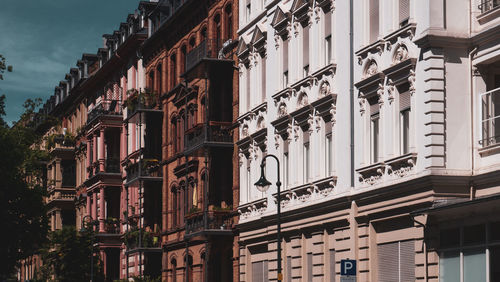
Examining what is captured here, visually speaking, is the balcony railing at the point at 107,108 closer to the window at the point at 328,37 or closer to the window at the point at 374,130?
the window at the point at 328,37

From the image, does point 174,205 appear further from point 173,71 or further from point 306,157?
point 306,157

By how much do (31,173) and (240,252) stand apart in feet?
71.9

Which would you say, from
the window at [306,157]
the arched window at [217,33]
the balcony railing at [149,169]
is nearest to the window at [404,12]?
the window at [306,157]

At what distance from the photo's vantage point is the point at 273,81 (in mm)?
39469

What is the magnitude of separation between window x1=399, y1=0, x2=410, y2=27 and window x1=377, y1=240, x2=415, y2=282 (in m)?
5.98

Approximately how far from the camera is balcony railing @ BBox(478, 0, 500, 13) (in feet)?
84.0

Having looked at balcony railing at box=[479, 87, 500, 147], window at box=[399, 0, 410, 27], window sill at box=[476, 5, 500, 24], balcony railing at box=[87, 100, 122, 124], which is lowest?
balcony railing at box=[479, 87, 500, 147]

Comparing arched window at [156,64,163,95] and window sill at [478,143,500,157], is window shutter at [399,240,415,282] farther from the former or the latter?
arched window at [156,64,163,95]

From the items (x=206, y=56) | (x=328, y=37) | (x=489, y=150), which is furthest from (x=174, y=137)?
(x=489, y=150)

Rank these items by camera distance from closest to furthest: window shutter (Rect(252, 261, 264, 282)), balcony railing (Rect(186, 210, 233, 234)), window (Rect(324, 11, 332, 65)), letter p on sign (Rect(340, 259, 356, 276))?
letter p on sign (Rect(340, 259, 356, 276)) < window (Rect(324, 11, 332, 65)) < window shutter (Rect(252, 261, 264, 282)) < balcony railing (Rect(186, 210, 233, 234))

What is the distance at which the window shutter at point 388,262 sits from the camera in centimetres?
2892

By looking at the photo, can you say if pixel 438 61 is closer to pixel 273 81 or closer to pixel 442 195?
pixel 442 195

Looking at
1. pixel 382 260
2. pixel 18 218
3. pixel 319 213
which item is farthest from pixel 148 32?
pixel 382 260

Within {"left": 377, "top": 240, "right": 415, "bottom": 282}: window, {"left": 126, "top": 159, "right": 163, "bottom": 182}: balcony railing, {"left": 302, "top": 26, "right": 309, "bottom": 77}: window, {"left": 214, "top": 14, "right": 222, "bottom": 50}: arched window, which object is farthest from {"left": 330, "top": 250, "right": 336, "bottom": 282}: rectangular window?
{"left": 126, "top": 159, "right": 163, "bottom": 182}: balcony railing
